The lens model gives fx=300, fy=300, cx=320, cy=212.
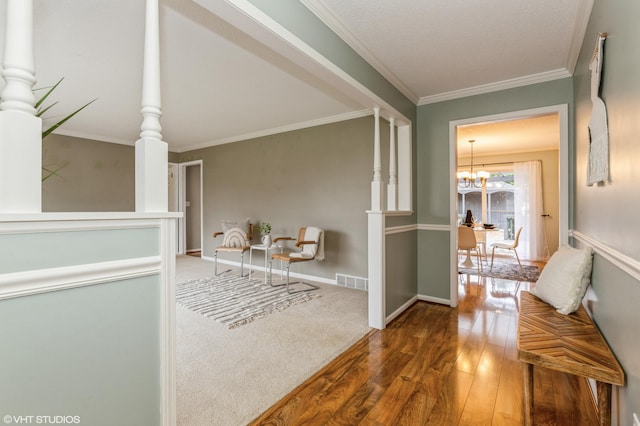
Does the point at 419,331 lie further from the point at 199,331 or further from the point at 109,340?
the point at 109,340

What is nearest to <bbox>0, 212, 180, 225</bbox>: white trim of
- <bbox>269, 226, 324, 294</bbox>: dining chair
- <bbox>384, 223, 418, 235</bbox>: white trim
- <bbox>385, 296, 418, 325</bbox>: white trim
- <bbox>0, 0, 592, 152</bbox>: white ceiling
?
<bbox>0, 0, 592, 152</bbox>: white ceiling

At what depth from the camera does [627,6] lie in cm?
118

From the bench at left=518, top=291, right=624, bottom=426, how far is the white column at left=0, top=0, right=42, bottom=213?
2.02m

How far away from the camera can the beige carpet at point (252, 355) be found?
1.69m

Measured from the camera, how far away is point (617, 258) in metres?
1.27

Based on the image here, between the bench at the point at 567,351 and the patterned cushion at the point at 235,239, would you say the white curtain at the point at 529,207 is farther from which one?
the patterned cushion at the point at 235,239

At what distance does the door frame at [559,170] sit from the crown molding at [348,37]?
3.06 feet

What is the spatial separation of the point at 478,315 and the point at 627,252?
2.17 meters

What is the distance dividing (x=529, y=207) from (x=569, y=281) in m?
5.75

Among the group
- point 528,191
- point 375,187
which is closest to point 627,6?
point 375,187

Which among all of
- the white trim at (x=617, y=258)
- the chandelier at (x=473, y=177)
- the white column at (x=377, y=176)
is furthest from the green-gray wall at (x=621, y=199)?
the chandelier at (x=473, y=177)

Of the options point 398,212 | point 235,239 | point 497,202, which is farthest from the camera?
point 497,202

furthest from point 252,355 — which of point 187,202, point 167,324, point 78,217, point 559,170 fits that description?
point 187,202

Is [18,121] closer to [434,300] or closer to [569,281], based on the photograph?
[569,281]
